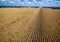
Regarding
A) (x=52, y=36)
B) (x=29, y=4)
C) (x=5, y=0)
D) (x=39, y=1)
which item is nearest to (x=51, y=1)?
(x=39, y=1)

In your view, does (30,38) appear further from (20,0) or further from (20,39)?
(20,0)

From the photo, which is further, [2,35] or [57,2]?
[57,2]

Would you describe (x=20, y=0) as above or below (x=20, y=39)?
below

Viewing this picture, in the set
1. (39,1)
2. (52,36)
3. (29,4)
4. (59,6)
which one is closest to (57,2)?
(59,6)

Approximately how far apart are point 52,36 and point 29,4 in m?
1.57

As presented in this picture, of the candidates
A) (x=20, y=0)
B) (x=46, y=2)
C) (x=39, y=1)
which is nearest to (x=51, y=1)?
(x=46, y=2)

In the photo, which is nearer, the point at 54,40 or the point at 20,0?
the point at 54,40

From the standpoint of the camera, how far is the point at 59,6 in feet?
6.20

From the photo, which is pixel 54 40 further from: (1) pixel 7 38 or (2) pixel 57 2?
(2) pixel 57 2

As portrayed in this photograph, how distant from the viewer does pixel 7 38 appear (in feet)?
1.09

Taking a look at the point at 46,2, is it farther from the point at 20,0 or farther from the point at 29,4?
the point at 20,0

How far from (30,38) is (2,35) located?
9 cm

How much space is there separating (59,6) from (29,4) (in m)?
0.48

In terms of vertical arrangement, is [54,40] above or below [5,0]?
above
